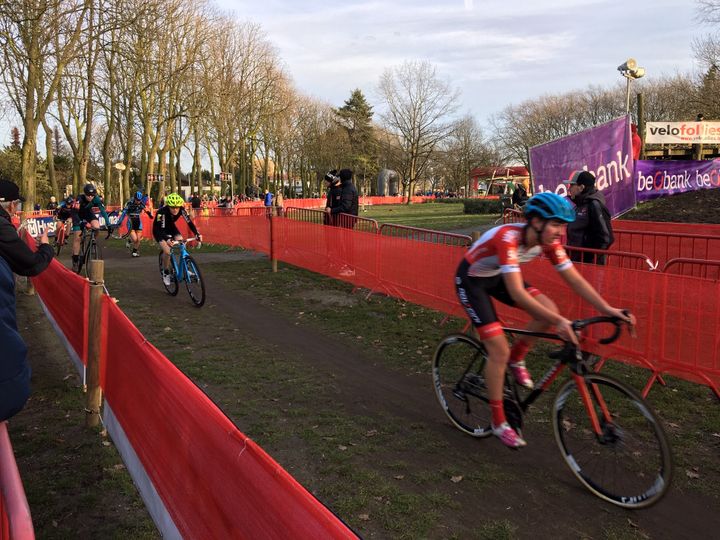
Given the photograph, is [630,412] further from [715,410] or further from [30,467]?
[30,467]

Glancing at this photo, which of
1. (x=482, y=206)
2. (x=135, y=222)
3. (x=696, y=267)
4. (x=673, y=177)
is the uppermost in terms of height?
(x=673, y=177)

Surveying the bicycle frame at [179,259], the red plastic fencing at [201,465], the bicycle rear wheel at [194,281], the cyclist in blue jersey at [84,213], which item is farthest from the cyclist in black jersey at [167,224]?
the red plastic fencing at [201,465]

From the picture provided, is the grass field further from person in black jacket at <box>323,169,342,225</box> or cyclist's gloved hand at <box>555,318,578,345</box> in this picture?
cyclist's gloved hand at <box>555,318,578,345</box>

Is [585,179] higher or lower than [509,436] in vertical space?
higher

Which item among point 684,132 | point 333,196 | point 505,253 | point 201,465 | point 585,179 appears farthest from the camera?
point 684,132

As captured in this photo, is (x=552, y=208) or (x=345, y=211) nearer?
(x=552, y=208)

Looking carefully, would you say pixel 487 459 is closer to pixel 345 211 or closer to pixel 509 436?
pixel 509 436

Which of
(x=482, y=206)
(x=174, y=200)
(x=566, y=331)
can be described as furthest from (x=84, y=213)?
(x=482, y=206)

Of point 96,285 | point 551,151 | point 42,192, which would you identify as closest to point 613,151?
point 551,151

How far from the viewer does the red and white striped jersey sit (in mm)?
3672

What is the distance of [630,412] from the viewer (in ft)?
11.2

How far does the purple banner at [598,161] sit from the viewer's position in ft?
35.4

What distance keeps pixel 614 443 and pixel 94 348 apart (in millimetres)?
4015

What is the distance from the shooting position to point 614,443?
3.53 metres
